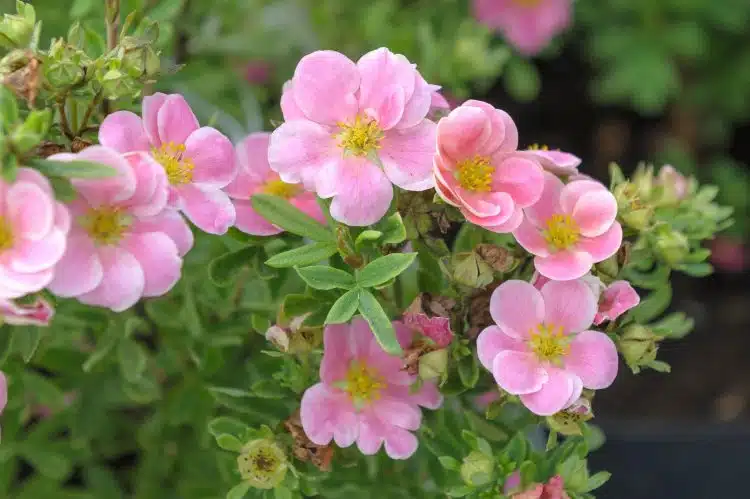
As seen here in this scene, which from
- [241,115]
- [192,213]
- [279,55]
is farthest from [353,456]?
[279,55]

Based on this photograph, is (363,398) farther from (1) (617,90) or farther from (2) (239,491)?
(1) (617,90)

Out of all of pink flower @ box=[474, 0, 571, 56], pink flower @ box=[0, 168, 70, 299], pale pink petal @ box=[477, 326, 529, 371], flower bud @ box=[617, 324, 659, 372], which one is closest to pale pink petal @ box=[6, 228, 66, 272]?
pink flower @ box=[0, 168, 70, 299]

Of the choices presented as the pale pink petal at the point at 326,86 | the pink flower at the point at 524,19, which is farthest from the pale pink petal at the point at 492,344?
the pink flower at the point at 524,19

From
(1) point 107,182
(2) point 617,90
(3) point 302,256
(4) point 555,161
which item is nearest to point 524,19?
(2) point 617,90

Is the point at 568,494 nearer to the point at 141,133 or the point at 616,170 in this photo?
the point at 616,170

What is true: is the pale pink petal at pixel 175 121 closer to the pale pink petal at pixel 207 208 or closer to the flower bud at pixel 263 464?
the pale pink petal at pixel 207 208

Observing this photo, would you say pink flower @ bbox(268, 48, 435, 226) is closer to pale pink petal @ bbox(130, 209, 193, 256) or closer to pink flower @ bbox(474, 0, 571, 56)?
pale pink petal @ bbox(130, 209, 193, 256)
